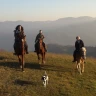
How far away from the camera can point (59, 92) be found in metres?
17.2

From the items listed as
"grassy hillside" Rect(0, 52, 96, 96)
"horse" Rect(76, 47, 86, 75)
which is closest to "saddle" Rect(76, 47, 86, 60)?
"horse" Rect(76, 47, 86, 75)

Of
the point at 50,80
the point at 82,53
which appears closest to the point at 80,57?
the point at 82,53

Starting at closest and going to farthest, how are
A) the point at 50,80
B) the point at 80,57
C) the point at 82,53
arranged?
1. the point at 50,80
2. the point at 82,53
3. the point at 80,57

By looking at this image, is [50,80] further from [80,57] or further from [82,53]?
[82,53]

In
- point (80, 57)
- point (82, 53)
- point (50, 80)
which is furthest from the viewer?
point (80, 57)

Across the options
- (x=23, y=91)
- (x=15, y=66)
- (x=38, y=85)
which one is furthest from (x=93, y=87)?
(x=15, y=66)

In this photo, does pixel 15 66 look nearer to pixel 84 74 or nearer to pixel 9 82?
pixel 9 82

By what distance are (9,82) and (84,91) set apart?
16.6 feet

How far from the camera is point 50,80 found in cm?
1912

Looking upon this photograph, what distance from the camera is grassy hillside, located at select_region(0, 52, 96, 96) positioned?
17023mm

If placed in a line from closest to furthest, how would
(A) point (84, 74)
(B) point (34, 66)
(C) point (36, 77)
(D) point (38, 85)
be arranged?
1. (D) point (38, 85)
2. (C) point (36, 77)
3. (A) point (84, 74)
4. (B) point (34, 66)

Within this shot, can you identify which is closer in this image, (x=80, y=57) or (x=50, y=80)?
(x=50, y=80)

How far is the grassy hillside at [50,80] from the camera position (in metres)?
17.0

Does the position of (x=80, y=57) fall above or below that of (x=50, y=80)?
above
